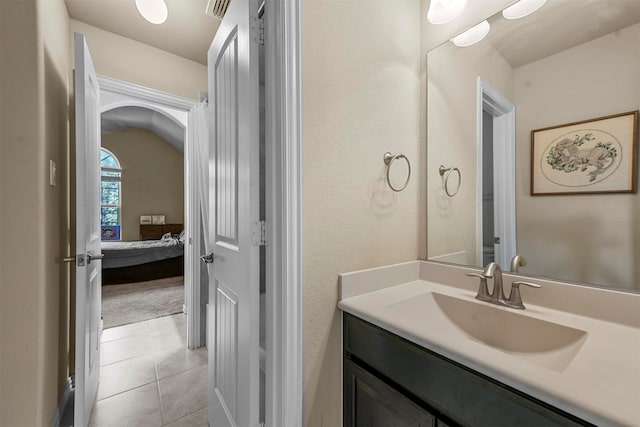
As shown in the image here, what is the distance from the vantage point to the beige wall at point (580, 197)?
2.63 feet

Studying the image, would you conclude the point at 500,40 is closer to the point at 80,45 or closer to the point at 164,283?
the point at 80,45

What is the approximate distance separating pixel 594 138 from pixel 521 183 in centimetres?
24

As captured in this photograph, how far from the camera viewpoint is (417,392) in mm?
748

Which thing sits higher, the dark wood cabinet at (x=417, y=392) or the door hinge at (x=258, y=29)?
the door hinge at (x=258, y=29)

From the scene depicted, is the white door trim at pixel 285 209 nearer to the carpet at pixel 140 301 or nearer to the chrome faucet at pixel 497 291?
the chrome faucet at pixel 497 291

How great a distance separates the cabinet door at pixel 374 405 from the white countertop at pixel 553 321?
200mm

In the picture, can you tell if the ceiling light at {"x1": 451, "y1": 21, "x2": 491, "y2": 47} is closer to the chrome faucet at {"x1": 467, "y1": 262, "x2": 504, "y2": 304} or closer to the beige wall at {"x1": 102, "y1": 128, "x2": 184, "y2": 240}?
the chrome faucet at {"x1": 467, "y1": 262, "x2": 504, "y2": 304}

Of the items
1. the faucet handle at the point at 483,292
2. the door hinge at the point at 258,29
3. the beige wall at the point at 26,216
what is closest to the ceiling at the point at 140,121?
the beige wall at the point at 26,216

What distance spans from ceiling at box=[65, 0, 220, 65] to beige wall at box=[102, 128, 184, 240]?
553 centimetres

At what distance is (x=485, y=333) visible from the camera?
3.02 ft

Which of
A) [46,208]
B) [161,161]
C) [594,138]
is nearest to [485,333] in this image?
[594,138]

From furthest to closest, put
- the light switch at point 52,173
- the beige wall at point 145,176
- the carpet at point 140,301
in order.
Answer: the beige wall at point 145,176 → the carpet at point 140,301 → the light switch at point 52,173

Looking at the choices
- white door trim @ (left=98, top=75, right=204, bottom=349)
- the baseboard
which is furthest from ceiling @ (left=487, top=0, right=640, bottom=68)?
the baseboard

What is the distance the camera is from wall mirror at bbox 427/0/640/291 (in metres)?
0.82
